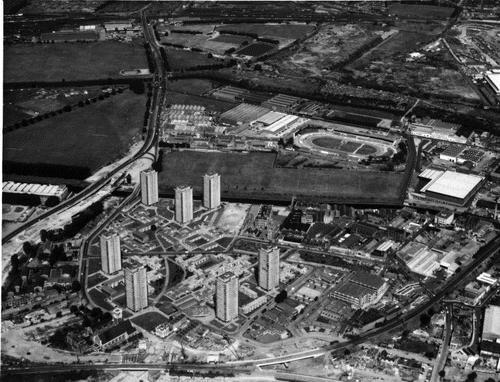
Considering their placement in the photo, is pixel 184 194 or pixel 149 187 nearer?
pixel 184 194

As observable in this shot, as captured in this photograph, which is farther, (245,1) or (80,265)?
(245,1)

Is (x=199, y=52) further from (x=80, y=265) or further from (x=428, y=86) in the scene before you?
(x=80, y=265)

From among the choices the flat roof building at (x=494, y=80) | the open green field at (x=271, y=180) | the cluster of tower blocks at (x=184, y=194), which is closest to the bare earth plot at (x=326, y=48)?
the flat roof building at (x=494, y=80)

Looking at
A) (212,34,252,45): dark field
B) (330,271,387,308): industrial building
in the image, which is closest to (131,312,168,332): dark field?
(330,271,387,308): industrial building

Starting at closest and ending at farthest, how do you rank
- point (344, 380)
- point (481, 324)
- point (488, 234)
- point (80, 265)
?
1. point (344, 380)
2. point (481, 324)
3. point (80, 265)
4. point (488, 234)

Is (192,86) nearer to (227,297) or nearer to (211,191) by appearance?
(211,191)

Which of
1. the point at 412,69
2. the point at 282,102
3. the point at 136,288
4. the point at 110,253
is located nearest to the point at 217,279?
the point at 136,288

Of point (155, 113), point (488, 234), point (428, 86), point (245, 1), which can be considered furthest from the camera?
point (245, 1)

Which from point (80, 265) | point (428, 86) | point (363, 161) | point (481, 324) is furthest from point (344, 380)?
point (428, 86)
